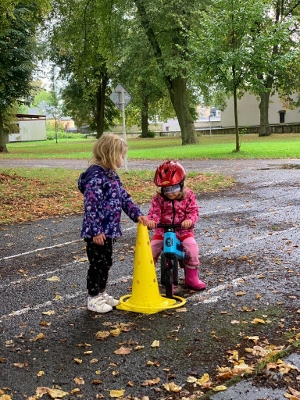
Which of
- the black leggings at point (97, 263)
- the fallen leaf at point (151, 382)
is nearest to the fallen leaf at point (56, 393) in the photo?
the fallen leaf at point (151, 382)

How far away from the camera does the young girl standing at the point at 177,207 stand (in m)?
4.83

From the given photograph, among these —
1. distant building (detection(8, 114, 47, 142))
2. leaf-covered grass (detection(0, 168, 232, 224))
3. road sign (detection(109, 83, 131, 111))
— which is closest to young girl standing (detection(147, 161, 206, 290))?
leaf-covered grass (detection(0, 168, 232, 224))

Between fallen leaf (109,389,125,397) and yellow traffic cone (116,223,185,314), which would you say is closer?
fallen leaf (109,389,125,397)

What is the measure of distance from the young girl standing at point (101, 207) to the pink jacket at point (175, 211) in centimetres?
34

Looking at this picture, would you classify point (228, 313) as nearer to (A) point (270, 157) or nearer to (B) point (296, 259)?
(B) point (296, 259)

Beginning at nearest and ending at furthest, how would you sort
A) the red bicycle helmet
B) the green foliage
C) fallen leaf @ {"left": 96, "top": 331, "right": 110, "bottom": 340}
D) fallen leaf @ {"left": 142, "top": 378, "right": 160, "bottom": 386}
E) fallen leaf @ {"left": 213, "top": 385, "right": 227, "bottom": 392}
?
fallen leaf @ {"left": 213, "top": 385, "right": 227, "bottom": 392}, fallen leaf @ {"left": 142, "top": 378, "right": 160, "bottom": 386}, fallen leaf @ {"left": 96, "top": 331, "right": 110, "bottom": 340}, the red bicycle helmet, the green foliage

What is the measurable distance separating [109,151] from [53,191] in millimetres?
8614

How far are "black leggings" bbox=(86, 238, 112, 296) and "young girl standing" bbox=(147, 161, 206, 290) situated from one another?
1.77ft

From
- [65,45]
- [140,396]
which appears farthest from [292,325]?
[65,45]

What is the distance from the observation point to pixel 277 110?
208ft

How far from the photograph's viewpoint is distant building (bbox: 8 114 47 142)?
80188mm

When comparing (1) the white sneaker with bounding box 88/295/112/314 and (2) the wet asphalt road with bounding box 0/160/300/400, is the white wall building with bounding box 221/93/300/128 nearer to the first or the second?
(2) the wet asphalt road with bounding box 0/160/300/400

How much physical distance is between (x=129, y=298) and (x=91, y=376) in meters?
1.49

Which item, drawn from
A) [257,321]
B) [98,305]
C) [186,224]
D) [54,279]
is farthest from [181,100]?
[257,321]
